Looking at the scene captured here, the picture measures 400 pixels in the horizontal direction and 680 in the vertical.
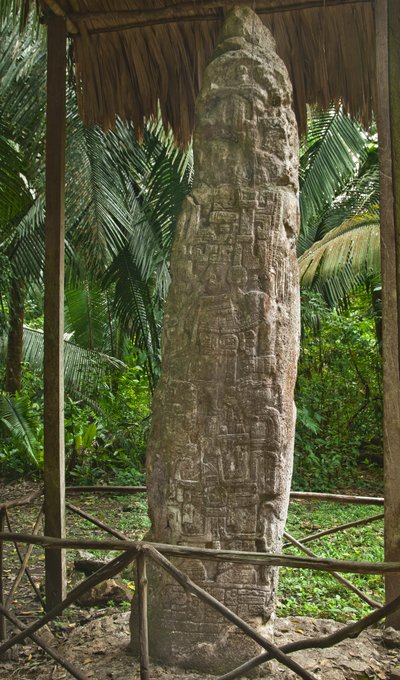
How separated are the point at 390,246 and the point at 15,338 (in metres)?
6.86

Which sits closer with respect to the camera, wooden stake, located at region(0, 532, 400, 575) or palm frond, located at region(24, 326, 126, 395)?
wooden stake, located at region(0, 532, 400, 575)

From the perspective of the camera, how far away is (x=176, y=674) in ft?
10.7

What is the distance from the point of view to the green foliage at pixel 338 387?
9711 millimetres

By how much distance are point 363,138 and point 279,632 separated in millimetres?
5817

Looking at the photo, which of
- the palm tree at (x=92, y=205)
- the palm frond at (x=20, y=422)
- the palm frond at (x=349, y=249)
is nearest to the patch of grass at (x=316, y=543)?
the palm frond at (x=20, y=422)

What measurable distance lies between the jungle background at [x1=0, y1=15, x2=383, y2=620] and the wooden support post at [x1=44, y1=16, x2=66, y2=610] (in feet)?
5.12

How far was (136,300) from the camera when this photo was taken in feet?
28.0

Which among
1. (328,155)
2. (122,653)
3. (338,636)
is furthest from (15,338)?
(338,636)

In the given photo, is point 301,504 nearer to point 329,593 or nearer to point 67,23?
point 329,593

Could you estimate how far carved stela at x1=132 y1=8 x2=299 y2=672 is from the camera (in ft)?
11.1

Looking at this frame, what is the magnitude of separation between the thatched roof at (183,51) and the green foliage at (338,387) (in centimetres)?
572

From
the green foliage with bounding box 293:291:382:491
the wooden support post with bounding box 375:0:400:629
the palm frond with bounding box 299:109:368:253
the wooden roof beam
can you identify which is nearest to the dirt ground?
the wooden support post with bounding box 375:0:400:629

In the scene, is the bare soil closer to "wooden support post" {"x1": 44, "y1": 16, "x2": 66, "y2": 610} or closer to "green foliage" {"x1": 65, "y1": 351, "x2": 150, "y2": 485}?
"wooden support post" {"x1": 44, "y1": 16, "x2": 66, "y2": 610}

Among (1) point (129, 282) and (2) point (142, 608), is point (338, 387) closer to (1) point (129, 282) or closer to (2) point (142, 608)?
(1) point (129, 282)
